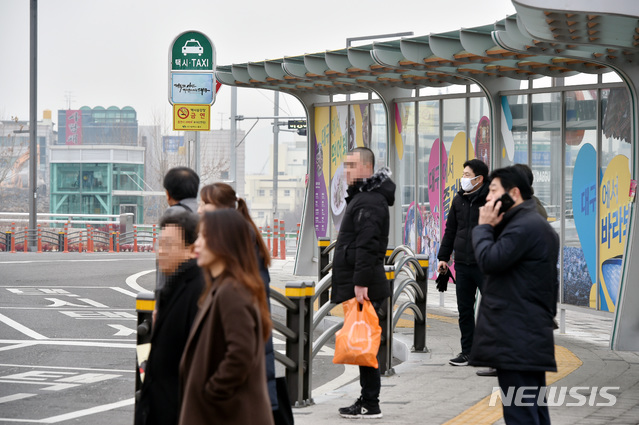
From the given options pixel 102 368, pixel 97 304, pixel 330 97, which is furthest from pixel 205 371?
pixel 330 97

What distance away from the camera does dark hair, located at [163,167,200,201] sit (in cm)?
628

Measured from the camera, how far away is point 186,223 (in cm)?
438

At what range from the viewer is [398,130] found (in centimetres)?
1656

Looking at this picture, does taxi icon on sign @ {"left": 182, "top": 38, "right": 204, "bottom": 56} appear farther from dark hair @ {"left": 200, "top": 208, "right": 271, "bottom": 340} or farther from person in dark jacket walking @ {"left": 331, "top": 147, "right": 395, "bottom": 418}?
dark hair @ {"left": 200, "top": 208, "right": 271, "bottom": 340}

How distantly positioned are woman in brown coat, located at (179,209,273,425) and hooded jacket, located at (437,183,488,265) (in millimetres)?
4910

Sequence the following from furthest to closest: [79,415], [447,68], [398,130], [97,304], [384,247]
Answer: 1. [398,130]
2. [97,304]
3. [447,68]
4. [79,415]
5. [384,247]

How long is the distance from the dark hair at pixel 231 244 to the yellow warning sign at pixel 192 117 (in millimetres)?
8327

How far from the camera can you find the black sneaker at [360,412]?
22.4 feet

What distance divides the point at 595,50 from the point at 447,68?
3779mm

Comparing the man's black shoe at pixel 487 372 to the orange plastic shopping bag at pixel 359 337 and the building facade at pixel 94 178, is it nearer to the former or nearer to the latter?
the orange plastic shopping bag at pixel 359 337

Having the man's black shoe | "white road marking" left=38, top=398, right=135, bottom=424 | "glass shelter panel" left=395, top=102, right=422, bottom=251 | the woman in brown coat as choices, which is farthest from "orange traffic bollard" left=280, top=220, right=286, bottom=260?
the woman in brown coat

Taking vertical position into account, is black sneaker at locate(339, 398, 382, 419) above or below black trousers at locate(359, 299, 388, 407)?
below

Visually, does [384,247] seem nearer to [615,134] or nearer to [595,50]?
[595,50]

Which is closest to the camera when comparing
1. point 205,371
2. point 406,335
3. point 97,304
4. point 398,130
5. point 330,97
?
point 205,371
